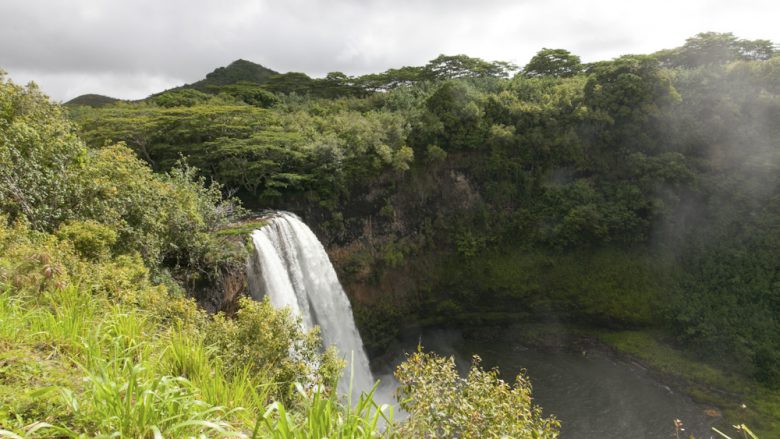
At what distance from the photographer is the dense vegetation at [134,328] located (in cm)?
256

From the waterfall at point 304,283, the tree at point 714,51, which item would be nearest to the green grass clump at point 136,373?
the waterfall at point 304,283

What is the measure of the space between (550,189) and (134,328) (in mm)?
22345

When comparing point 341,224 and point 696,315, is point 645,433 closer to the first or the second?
point 696,315

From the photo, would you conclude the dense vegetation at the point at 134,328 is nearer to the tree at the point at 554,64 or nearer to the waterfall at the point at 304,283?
the waterfall at the point at 304,283

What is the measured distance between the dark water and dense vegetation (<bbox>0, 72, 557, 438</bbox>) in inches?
484

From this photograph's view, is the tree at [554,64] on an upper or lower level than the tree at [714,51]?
upper

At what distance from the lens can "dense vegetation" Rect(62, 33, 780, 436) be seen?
18672 millimetres

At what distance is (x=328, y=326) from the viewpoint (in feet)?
52.0

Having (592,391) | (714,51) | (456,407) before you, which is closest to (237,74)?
(714,51)

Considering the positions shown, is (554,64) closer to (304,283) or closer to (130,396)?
(304,283)

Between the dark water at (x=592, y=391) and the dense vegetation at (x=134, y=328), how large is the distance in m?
12.3

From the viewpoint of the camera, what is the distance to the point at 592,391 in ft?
59.1

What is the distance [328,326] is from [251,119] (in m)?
10.3

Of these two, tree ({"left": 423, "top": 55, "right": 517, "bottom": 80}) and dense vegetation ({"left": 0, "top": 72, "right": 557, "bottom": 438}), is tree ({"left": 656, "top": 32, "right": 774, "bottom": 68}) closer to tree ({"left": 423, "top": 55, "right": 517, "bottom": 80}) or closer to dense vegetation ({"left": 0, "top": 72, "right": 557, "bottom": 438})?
tree ({"left": 423, "top": 55, "right": 517, "bottom": 80})
